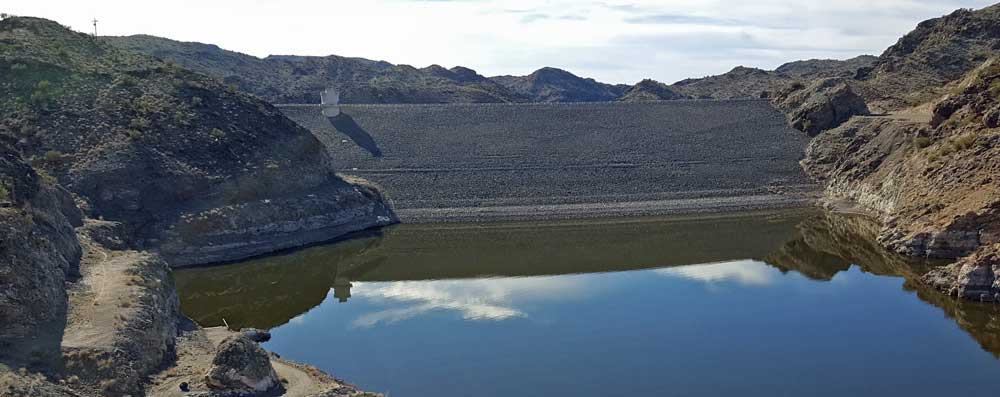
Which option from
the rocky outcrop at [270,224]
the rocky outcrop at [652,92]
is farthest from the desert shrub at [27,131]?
the rocky outcrop at [652,92]

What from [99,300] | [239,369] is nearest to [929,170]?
[239,369]

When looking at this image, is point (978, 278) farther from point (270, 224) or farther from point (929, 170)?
point (270, 224)

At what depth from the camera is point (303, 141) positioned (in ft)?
120

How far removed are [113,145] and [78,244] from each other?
10860mm

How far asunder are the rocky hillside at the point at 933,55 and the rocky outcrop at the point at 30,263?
47665 millimetres

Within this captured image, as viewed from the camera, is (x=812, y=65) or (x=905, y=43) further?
(x=812, y=65)

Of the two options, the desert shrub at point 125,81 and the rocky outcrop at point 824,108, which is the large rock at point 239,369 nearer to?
the desert shrub at point 125,81

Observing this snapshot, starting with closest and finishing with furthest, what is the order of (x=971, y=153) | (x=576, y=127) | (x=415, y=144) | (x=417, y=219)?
(x=971, y=153)
(x=417, y=219)
(x=415, y=144)
(x=576, y=127)

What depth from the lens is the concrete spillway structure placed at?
3738cm

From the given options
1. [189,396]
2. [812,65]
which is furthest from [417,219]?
[812,65]

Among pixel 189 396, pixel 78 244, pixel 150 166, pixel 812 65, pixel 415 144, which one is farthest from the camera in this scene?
pixel 812 65

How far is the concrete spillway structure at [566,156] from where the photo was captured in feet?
123

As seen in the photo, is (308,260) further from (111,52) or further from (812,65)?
(812,65)

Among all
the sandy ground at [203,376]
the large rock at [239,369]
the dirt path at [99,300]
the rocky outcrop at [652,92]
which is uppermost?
the rocky outcrop at [652,92]
